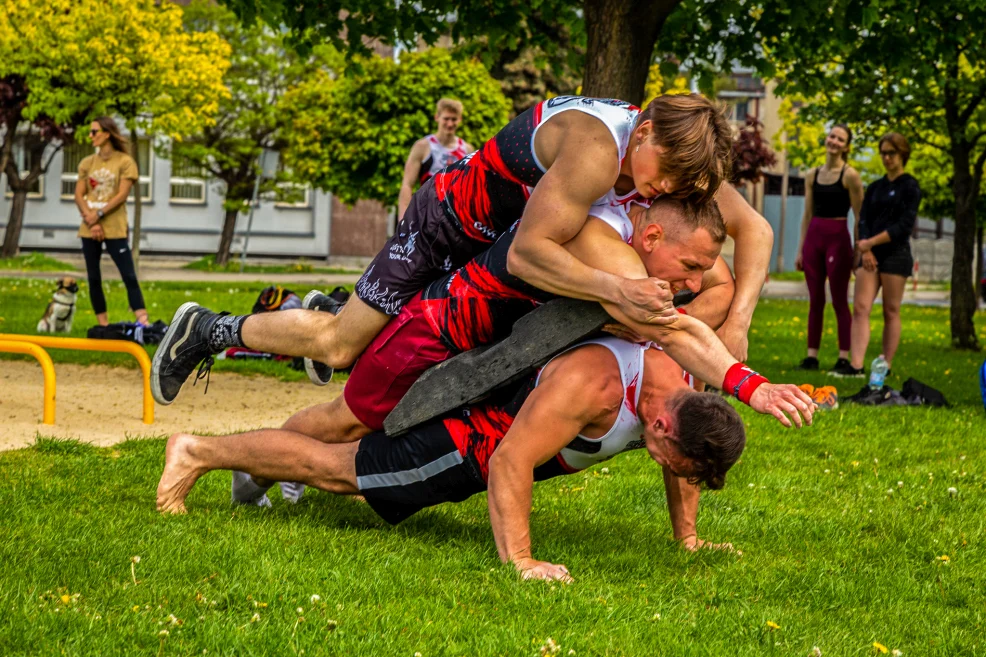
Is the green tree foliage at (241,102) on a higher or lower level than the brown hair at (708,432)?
higher

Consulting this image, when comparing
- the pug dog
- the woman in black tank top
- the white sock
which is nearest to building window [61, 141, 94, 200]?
the pug dog

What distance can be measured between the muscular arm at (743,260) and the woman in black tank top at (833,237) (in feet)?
19.2

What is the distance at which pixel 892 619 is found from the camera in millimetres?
3893

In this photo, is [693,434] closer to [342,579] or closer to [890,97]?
[342,579]

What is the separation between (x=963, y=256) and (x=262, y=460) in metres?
13.0

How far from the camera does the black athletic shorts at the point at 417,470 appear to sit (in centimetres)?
445

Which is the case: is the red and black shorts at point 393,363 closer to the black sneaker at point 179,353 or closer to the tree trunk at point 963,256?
the black sneaker at point 179,353

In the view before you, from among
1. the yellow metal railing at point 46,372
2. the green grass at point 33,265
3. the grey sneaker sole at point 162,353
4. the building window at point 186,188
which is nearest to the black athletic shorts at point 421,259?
the grey sneaker sole at point 162,353

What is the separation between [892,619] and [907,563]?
0.75 m

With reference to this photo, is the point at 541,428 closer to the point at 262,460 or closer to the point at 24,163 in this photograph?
the point at 262,460

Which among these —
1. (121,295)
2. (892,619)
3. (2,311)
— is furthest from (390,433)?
(121,295)

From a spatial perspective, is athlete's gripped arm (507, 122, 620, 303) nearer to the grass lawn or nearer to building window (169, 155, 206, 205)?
Answer: the grass lawn

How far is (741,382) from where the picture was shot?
12.8ft

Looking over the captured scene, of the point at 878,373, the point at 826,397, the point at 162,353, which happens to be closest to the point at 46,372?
the point at 162,353
